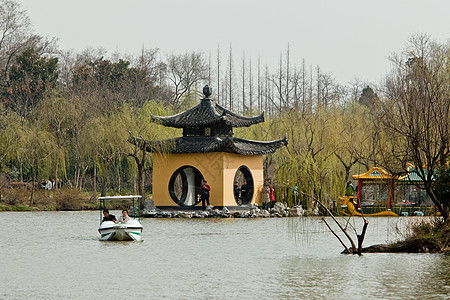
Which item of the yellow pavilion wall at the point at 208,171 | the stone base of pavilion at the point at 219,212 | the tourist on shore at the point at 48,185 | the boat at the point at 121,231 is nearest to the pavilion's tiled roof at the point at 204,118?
the yellow pavilion wall at the point at 208,171

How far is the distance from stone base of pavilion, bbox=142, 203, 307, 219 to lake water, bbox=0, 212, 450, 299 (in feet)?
23.2

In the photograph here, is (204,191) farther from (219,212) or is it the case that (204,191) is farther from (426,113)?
(426,113)

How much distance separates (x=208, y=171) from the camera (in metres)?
33.5

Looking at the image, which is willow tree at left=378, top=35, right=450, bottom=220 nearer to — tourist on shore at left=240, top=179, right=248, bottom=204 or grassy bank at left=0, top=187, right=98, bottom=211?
tourist on shore at left=240, top=179, right=248, bottom=204

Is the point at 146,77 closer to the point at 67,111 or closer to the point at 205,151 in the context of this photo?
the point at 67,111

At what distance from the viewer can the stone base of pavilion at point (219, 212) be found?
105ft

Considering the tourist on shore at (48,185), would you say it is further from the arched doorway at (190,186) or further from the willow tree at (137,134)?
the arched doorway at (190,186)


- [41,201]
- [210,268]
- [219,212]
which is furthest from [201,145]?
[210,268]

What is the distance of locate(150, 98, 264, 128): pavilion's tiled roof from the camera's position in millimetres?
33406

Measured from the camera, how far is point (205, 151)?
32.9m

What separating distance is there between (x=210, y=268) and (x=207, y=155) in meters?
17.2

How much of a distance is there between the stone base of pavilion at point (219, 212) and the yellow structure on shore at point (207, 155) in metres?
0.32

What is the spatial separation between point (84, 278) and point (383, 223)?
1693 cm

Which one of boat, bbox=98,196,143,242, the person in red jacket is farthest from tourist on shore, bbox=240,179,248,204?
boat, bbox=98,196,143,242
